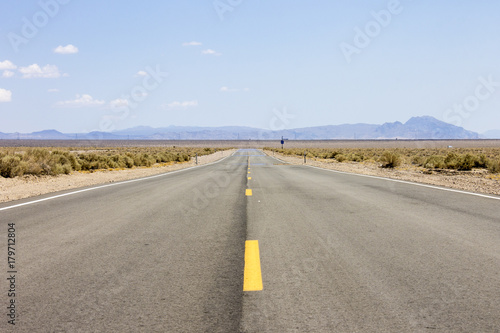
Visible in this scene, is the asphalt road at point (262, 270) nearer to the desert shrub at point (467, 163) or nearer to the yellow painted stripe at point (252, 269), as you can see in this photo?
the yellow painted stripe at point (252, 269)

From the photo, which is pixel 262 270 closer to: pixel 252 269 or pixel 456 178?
pixel 252 269

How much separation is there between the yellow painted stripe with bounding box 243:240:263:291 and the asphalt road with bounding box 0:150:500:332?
63 millimetres

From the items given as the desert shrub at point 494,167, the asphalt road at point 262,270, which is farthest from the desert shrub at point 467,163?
the asphalt road at point 262,270

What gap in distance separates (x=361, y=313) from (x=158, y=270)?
7.49 ft

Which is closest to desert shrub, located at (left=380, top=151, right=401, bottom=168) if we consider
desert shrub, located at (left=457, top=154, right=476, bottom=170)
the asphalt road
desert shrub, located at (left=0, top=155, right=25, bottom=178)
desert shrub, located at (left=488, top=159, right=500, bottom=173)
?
desert shrub, located at (left=457, top=154, right=476, bottom=170)

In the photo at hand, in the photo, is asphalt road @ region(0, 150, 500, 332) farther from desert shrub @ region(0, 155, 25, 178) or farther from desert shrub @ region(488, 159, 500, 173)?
desert shrub @ region(488, 159, 500, 173)

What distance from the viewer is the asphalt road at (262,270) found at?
3.22 m

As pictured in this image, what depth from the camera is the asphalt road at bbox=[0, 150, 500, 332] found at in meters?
3.22

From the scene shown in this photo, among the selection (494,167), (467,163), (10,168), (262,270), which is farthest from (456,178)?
(10,168)

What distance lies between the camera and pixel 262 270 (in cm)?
448

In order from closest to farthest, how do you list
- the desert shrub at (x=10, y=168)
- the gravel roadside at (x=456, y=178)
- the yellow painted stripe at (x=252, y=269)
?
the yellow painted stripe at (x=252, y=269) < the gravel roadside at (x=456, y=178) < the desert shrub at (x=10, y=168)

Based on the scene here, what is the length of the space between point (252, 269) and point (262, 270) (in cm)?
11

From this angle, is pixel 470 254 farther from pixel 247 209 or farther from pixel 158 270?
pixel 247 209

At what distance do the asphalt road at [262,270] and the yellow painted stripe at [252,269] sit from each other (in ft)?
0.21
